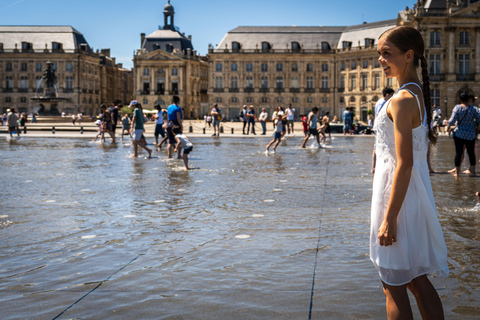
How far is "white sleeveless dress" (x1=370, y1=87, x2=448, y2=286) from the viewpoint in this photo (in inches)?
123

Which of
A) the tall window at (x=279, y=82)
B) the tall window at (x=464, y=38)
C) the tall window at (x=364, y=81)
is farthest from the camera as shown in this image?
the tall window at (x=279, y=82)

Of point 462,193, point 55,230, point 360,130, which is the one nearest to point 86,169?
point 55,230

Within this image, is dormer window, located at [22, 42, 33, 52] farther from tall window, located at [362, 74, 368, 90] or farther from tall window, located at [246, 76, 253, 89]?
tall window, located at [362, 74, 368, 90]

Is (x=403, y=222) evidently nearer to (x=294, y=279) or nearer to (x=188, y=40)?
(x=294, y=279)

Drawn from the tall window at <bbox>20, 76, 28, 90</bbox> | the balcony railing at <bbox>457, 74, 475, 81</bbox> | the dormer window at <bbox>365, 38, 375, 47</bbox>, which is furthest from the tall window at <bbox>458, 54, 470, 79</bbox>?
the tall window at <bbox>20, 76, 28, 90</bbox>

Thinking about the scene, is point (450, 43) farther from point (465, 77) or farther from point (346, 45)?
point (346, 45)

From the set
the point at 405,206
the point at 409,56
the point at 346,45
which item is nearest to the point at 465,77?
the point at 346,45

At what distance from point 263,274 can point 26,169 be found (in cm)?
1003

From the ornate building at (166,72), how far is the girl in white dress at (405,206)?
97532 mm

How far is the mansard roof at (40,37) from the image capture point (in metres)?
98.6

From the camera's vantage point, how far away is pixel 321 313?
3.98 meters

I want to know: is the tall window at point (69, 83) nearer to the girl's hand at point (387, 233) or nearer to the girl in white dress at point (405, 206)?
the girl in white dress at point (405, 206)

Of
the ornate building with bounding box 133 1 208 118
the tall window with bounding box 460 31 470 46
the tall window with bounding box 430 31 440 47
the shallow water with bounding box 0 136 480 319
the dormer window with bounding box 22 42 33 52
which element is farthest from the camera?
the ornate building with bounding box 133 1 208 118

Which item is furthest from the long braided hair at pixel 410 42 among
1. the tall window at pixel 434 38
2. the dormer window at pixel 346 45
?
the dormer window at pixel 346 45
